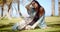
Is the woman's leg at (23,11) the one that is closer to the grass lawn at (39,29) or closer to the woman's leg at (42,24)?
the grass lawn at (39,29)

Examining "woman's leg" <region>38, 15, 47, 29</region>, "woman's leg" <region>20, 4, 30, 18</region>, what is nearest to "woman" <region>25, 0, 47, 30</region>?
"woman's leg" <region>38, 15, 47, 29</region>

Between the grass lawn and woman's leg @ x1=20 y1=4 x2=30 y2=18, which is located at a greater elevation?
woman's leg @ x1=20 y1=4 x2=30 y2=18

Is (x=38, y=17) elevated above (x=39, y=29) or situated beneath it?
elevated above

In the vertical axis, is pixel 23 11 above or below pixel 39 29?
above

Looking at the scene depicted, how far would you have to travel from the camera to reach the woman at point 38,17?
156 centimetres

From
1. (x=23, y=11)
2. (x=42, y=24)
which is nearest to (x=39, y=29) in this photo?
Result: (x=42, y=24)

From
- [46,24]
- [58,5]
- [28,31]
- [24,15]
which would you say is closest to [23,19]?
[24,15]

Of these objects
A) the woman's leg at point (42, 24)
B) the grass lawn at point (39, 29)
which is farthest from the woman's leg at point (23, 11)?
the woman's leg at point (42, 24)

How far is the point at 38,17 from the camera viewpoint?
5.16ft

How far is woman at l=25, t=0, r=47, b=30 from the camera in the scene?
1.56m

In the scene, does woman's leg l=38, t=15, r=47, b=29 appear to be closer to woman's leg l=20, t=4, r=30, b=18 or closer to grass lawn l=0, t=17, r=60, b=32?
grass lawn l=0, t=17, r=60, b=32

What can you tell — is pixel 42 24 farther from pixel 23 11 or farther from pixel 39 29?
pixel 23 11

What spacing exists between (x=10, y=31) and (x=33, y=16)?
334 mm

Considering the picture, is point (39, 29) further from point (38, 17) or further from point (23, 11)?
point (23, 11)
